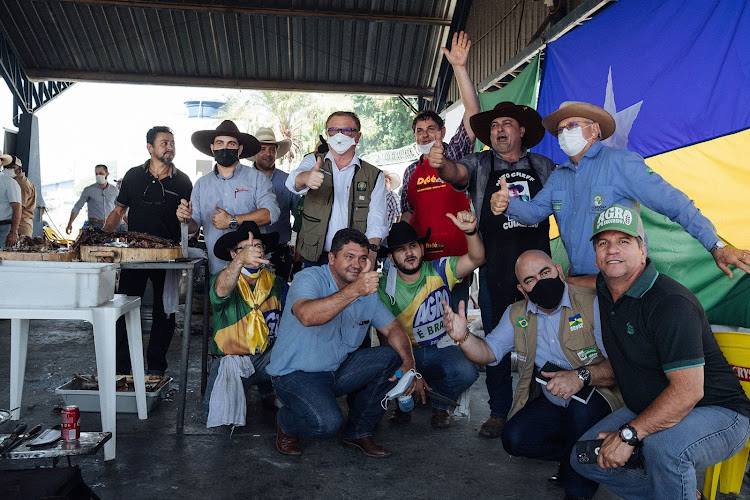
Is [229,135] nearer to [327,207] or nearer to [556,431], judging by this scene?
[327,207]

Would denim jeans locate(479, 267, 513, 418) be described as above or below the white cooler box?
below

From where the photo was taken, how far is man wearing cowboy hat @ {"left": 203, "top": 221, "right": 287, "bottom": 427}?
3.79m

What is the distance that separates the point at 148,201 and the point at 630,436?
368 cm

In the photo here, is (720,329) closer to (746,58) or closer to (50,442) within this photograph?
(746,58)

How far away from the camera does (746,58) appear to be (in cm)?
348

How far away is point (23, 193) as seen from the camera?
8750mm

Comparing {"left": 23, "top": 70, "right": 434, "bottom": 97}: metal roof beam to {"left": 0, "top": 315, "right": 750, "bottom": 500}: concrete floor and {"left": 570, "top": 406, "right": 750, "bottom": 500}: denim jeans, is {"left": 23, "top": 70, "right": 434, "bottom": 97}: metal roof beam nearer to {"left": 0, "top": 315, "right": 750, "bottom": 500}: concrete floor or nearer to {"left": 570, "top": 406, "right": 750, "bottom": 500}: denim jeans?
{"left": 0, "top": 315, "right": 750, "bottom": 500}: concrete floor

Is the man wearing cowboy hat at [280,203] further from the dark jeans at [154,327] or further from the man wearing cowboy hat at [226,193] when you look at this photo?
the dark jeans at [154,327]

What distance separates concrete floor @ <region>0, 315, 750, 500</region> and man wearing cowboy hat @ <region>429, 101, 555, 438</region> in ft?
1.14

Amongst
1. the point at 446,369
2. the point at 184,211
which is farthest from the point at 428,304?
the point at 184,211

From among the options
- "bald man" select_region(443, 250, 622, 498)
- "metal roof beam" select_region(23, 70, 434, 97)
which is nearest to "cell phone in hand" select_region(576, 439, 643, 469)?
"bald man" select_region(443, 250, 622, 498)

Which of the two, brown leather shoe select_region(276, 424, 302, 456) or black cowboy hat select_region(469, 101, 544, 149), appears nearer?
brown leather shoe select_region(276, 424, 302, 456)

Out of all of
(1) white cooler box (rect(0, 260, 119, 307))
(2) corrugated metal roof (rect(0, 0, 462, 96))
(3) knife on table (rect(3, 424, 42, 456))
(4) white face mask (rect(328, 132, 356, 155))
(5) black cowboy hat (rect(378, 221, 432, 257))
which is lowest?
(3) knife on table (rect(3, 424, 42, 456))

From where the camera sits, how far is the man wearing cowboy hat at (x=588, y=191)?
Answer: 3.12m
